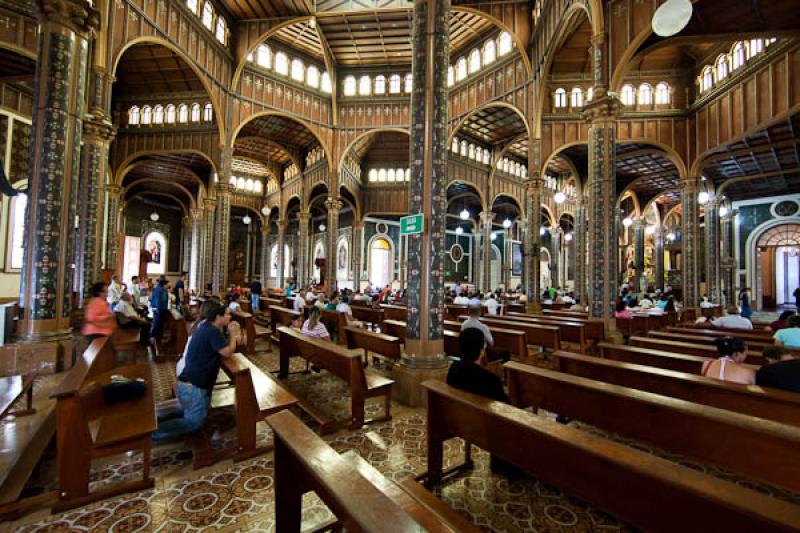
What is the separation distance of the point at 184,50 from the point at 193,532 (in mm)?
15600

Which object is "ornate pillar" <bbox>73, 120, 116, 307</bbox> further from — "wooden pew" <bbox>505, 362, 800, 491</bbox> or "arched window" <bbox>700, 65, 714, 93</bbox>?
"arched window" <bbox>700, 65, 714, 93</bbox>

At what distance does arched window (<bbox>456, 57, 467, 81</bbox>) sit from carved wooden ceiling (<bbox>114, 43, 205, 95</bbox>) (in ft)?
38.7

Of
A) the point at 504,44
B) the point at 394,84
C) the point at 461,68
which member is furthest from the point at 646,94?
the point at 394,84

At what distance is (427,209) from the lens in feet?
17.6

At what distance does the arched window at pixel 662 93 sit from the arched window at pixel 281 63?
53.1ft

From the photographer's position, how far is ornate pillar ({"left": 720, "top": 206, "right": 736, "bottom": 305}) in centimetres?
→ 1998

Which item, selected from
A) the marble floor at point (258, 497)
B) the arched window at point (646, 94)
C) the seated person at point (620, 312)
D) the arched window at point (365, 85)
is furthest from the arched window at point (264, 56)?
the marble floor at point (258, 497)

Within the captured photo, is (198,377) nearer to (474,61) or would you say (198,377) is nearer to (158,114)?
(158,114)

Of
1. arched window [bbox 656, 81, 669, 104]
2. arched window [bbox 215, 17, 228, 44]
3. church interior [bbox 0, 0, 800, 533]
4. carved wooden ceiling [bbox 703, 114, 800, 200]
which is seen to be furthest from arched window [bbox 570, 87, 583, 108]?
arched window [bbox 215, 17, 228, 44]

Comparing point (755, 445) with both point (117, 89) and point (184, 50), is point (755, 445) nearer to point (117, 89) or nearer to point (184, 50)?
point (184, 50)

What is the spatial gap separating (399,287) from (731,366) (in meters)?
22.9

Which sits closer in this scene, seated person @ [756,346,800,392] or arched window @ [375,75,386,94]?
seated person @ [756,346,800,392]

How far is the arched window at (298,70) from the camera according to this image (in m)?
18.4

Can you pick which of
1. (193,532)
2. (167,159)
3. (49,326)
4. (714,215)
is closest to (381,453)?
(193,532)
